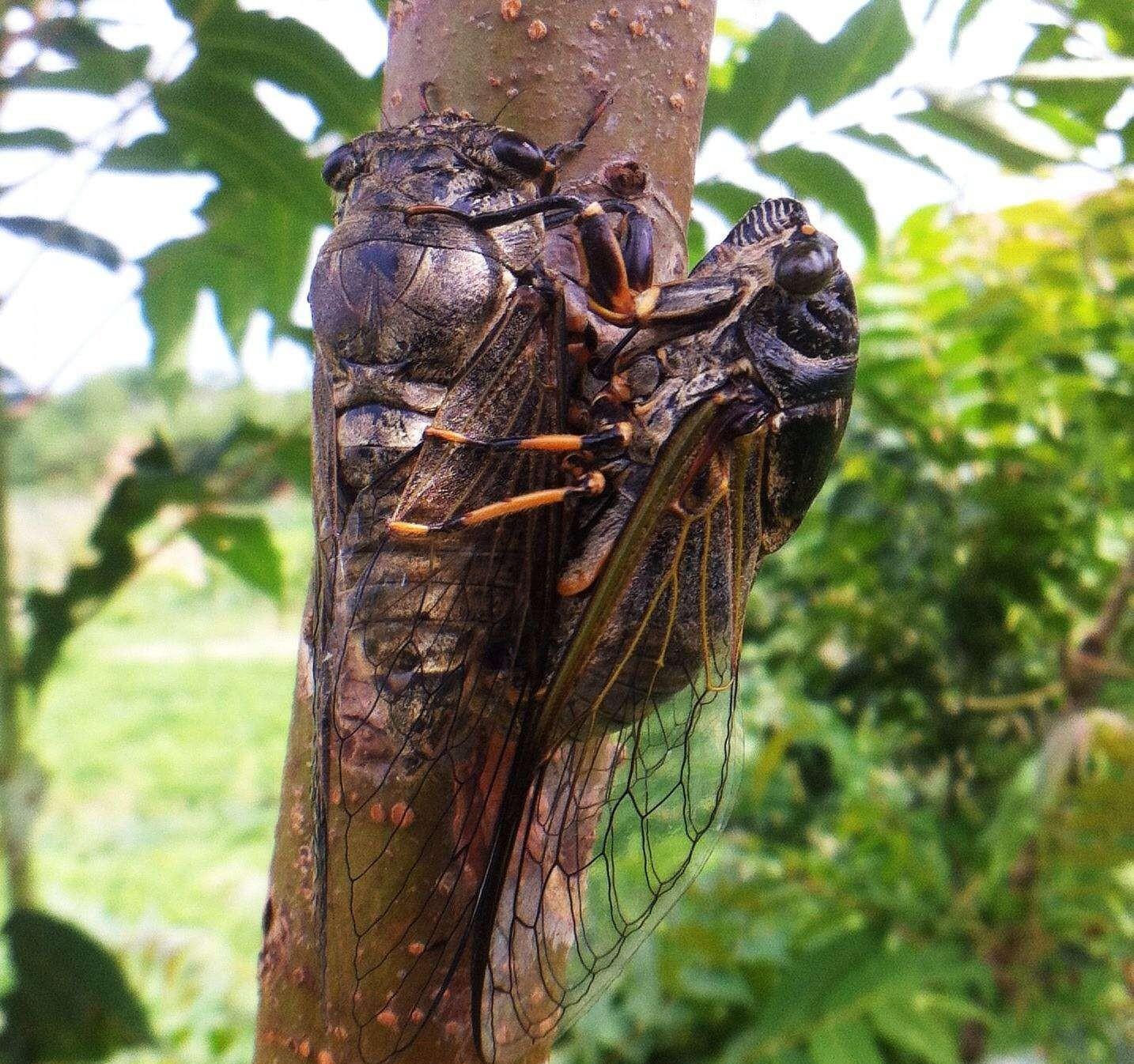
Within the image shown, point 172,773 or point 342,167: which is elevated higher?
point 342,167


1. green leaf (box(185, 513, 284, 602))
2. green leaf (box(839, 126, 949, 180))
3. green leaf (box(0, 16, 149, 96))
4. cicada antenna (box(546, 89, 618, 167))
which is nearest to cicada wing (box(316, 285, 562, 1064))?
cicada antenna (box(546, 89, 618, 167))

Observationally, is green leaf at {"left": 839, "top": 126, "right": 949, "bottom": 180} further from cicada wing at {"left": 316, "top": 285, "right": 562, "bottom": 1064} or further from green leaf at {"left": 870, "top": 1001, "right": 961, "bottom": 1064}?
green leaf at {"left": 870, "top": 1001, "right": 961, "bottom": 1064}

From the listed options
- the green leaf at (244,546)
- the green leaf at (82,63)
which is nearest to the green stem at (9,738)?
the green leaf at (244,546)

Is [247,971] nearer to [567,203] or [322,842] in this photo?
[322,842]

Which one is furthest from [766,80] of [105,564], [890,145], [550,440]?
[105,564]

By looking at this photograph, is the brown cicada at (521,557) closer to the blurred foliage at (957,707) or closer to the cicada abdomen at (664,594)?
the cicada abdomen at (664,594)

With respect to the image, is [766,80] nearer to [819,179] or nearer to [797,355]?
[819,179]
